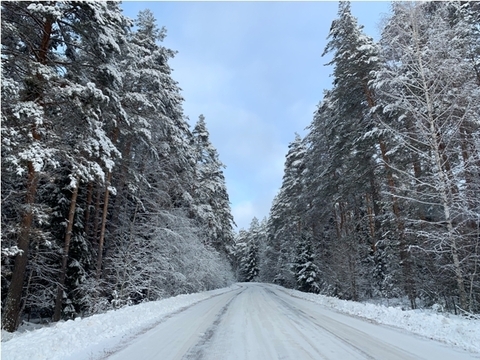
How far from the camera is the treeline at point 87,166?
7637 millimetres

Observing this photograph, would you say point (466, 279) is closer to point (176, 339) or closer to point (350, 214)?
point (176, 339)

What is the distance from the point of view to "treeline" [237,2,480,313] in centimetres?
969

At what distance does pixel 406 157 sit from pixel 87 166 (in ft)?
41.4

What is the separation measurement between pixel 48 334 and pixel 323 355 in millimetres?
5663

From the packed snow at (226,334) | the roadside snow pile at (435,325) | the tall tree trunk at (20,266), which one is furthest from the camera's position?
the tall tree trunk at (20,266)

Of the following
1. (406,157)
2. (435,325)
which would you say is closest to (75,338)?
(435,325)

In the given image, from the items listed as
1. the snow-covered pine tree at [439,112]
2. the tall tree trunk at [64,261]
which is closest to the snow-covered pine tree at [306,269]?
the snow-covered pine tree at [439,112]

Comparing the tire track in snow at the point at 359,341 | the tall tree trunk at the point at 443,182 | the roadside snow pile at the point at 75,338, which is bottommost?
the roadside snow pile at the point at 75,338

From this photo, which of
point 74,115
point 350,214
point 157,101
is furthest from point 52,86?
point 350,214

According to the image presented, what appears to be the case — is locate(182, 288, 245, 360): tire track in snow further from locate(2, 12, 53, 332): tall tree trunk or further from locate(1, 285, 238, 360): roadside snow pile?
locate(2, 12, 53, 332): tall tree trunk

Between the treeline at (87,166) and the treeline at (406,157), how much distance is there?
31.7 ft

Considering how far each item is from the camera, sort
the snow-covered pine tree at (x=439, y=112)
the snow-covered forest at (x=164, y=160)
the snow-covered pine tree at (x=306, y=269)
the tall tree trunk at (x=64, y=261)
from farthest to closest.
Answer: the snow-covered pine tree at (x=306, y=269) < the tall tree trunk at (x=64, y=261) < the snow-covered pine tree at (x=439, y=112) < the snow-covered forest at (x=164, y=160)

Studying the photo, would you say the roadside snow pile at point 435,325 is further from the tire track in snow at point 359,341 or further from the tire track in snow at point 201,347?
the tire track in snow at point 201,347

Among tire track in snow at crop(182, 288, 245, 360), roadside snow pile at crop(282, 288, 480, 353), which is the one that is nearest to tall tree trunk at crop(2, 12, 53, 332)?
tire track in snow at crop(182, 288, 245, 360)
